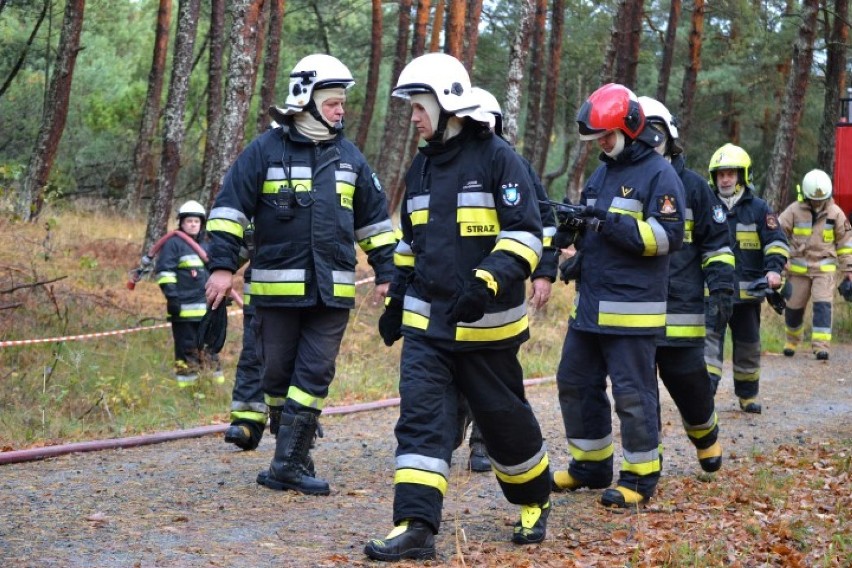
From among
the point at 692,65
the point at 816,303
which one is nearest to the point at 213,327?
the point at 816,303

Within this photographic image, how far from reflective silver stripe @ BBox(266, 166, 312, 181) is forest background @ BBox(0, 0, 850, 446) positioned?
3.10 metres

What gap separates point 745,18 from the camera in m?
27.7

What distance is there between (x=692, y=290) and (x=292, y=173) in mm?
2473

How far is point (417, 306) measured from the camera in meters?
5.22

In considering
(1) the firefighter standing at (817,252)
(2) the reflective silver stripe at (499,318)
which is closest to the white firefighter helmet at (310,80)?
(2) the reflective silver stripe at (499,318)

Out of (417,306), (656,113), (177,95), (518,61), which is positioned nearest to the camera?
(417,306)

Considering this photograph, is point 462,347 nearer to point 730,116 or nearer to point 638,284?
point 638,284

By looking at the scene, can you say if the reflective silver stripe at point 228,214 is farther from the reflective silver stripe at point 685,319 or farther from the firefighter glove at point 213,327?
the reflective silver stripe at point 685,319

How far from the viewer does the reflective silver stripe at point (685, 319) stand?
6801mm

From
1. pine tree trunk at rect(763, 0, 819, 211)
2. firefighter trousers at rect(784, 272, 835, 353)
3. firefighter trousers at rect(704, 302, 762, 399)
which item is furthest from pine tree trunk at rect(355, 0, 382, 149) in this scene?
firefighter trousers at rect(704, 302, 762, 399)

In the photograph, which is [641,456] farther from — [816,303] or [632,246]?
[816,303]

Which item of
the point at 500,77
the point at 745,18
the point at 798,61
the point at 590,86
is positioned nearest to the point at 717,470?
the point at 798,61

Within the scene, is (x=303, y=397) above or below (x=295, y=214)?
below

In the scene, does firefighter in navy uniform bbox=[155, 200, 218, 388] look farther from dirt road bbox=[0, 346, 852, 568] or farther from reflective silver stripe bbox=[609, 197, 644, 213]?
reflective silver stripe bbox=[609, 197, 644, 213]
